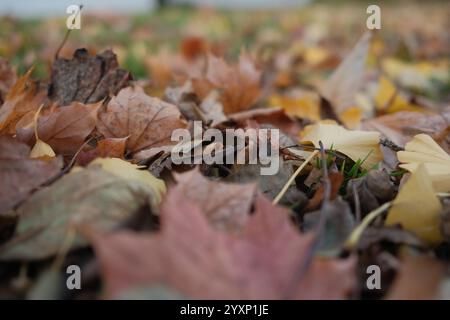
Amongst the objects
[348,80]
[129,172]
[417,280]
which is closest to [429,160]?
[417,280]

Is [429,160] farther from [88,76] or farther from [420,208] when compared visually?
[88,76]

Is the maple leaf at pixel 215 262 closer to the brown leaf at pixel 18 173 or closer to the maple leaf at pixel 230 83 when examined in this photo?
the brown leaf at pixel 18 173

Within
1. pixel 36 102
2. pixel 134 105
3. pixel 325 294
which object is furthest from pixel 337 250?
pixel 36 102

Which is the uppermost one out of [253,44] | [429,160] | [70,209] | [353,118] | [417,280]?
[253,44]

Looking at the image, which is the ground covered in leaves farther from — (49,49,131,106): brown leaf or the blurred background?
the blurred background

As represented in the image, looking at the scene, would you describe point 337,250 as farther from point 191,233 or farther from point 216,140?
point 216,140
